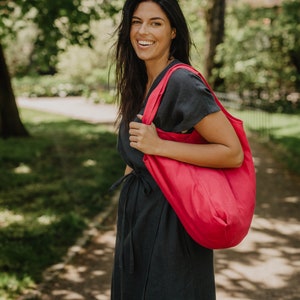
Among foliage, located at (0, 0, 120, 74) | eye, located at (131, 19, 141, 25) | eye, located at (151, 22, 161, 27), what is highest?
foliage, located at (0, 0, 120, 74)

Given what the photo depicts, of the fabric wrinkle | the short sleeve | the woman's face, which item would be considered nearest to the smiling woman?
the woman's face

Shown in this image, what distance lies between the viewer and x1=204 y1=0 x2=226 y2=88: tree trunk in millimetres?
18156

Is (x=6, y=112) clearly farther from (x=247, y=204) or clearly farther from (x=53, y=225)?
(x=247, y=204)

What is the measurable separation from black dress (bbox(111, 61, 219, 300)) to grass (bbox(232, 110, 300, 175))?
7.07 metres

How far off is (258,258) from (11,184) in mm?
4312

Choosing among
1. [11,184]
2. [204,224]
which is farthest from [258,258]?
[11,184]

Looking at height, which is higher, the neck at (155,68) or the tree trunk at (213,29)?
the tree trunk at (213,29)

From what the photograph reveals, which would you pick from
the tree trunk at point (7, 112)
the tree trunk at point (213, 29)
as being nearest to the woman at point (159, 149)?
the tree trunk at point (7, 112)

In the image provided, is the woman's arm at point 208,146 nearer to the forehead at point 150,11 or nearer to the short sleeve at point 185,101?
the short sleeve at point 185,101

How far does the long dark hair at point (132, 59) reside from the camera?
225cm

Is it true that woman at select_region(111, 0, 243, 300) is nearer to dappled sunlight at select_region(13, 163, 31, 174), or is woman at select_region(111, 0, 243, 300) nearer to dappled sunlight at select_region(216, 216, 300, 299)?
dappled sunlight at select_region(216, 216, 300, 299)

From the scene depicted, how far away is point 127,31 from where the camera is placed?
2.40 metres

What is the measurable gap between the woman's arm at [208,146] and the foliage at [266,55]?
53.1 ft

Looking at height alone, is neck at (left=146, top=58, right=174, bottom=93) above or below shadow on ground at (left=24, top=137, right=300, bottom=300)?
above
